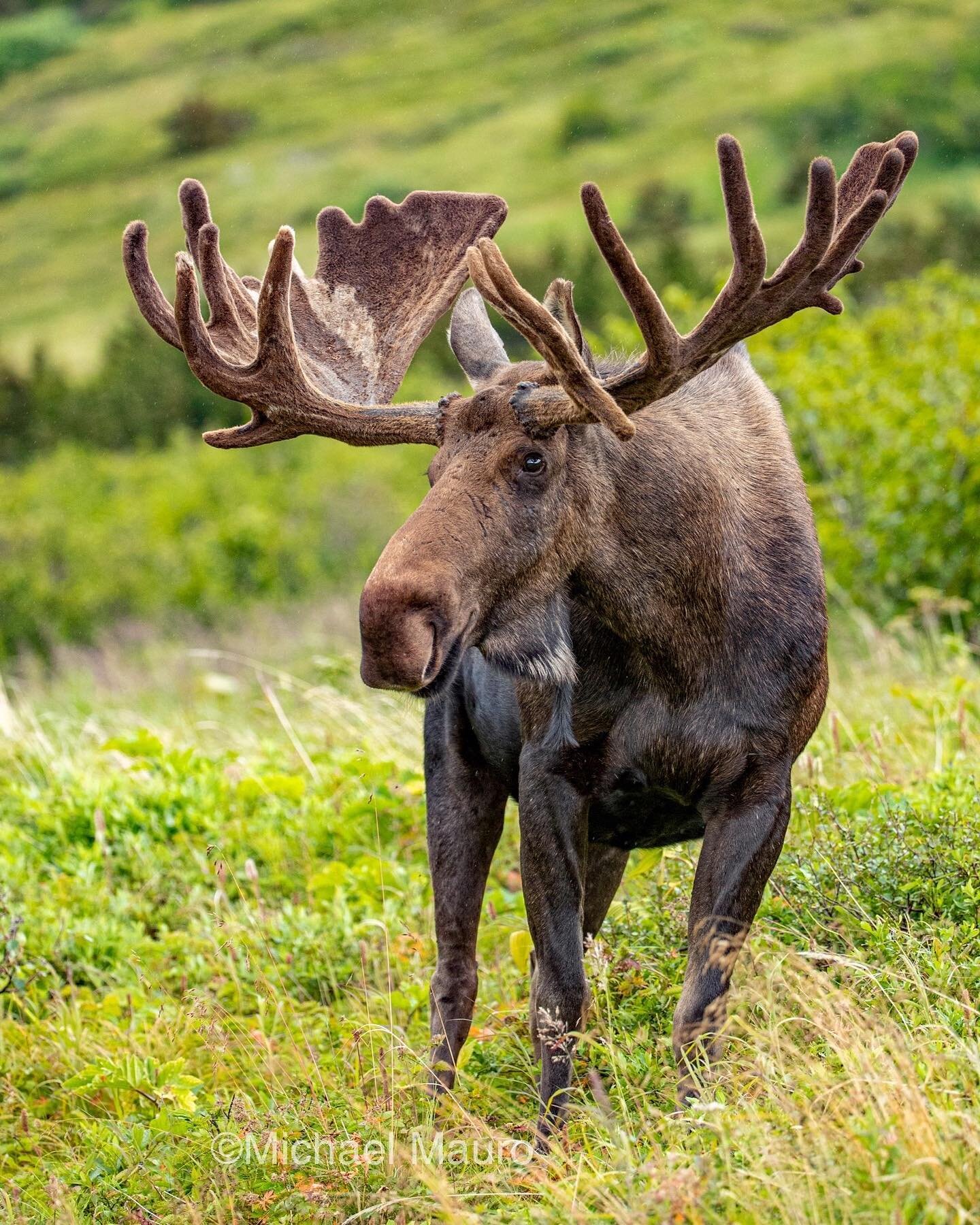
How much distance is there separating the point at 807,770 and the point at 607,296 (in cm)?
3470

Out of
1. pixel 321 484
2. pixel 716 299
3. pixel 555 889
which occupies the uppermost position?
pixel 716 299

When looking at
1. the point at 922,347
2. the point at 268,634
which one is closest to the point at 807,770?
the point at 922,347

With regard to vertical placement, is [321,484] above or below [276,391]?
below

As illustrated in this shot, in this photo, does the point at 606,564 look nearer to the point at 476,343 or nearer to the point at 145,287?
the point at 476,343

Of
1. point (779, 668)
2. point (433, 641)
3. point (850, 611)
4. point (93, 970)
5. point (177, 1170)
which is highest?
point (433, 641)

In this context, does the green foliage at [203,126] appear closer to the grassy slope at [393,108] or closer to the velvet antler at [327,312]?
the grassy slope at [393,108]

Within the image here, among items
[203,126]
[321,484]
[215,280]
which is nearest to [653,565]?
[215,280]

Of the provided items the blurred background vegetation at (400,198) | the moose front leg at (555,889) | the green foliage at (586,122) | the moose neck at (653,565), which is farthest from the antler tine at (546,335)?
the green foliage at (586,122)

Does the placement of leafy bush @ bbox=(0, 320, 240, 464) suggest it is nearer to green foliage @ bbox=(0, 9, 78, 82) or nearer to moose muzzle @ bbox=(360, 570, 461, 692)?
moose muzzle @ bbox=(360, 570, 461, 692)

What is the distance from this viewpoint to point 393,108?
88.2 m

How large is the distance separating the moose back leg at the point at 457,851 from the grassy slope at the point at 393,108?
44340 millimetres

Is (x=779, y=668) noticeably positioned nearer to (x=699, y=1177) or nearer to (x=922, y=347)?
(x=699, y=1177)

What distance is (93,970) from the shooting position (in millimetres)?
5953

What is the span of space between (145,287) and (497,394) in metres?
1.41
